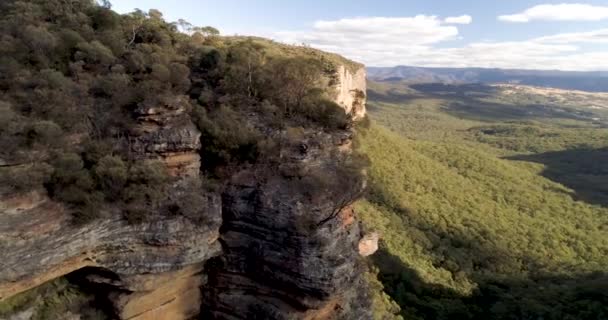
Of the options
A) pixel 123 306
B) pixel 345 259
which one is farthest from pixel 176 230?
pixel 345 259

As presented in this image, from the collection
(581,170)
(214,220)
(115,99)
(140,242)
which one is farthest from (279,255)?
(581,170)

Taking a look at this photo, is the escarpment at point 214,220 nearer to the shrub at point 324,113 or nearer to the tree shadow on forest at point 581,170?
the shrub at point 324,113

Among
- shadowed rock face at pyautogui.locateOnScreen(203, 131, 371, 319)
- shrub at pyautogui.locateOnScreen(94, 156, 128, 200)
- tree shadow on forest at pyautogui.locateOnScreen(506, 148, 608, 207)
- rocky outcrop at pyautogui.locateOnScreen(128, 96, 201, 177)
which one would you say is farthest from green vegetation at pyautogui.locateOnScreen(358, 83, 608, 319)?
shrub at pyautogui.locateOnScreen(94, 156, 128, 200)

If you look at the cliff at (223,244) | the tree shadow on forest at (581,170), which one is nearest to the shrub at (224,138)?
the cliff at (223,244)

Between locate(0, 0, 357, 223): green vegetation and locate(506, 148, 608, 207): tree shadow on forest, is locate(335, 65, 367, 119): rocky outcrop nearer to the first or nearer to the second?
locate(0, 0, 357, 223): green vegetation

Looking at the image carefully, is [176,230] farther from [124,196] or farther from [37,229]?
[37,229]
